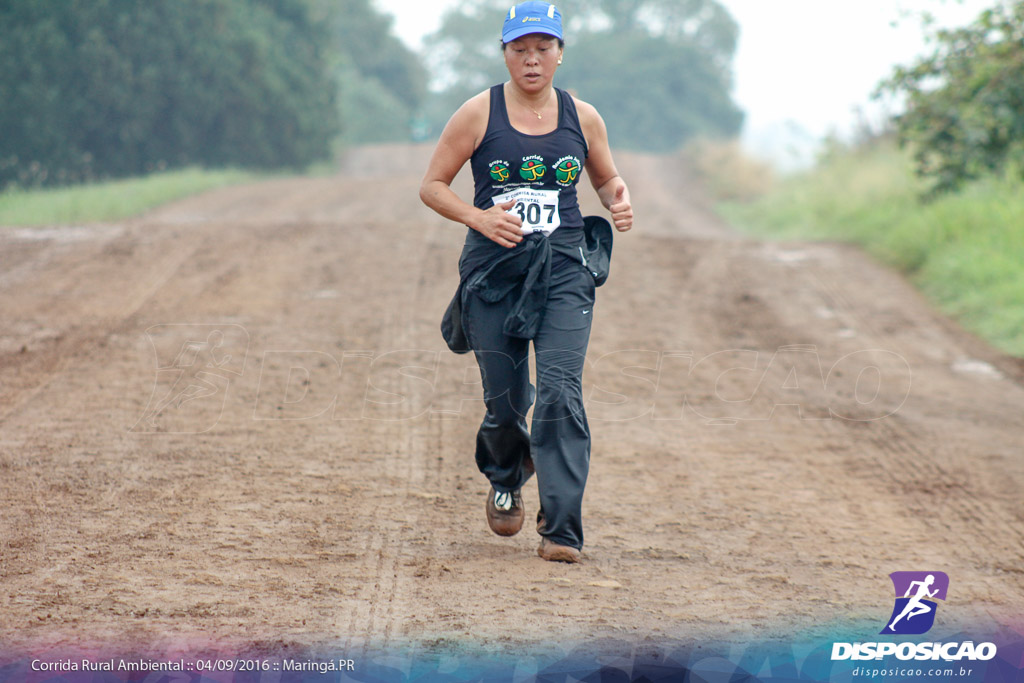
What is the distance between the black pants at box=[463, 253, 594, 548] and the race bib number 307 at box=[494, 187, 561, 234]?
14 cm

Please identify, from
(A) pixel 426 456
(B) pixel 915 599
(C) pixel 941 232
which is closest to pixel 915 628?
(B) pixel 915 599

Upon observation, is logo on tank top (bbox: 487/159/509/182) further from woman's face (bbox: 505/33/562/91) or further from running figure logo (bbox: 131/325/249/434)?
running figure logo (bbox: 131/325/249/434)

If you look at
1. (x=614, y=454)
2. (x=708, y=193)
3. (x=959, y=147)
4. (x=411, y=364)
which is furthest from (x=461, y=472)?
(x=708, y=193)

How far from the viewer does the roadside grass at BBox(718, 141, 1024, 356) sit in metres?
9.86

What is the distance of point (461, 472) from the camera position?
17.3ft

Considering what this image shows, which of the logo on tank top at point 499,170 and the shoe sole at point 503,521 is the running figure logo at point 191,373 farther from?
the logo on tank top at point 499,170

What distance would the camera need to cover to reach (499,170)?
3811 mm

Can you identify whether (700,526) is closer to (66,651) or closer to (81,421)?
(66,651)

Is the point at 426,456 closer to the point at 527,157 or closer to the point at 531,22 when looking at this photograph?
the point at 527,157

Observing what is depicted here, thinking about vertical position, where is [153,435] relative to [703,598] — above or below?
above

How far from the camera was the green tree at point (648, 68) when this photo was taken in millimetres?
51000

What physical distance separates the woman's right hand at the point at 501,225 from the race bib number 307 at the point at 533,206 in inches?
2.6

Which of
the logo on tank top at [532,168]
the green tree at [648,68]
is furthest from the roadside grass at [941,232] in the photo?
the green tree at [648,68]

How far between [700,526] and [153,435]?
2910mm
